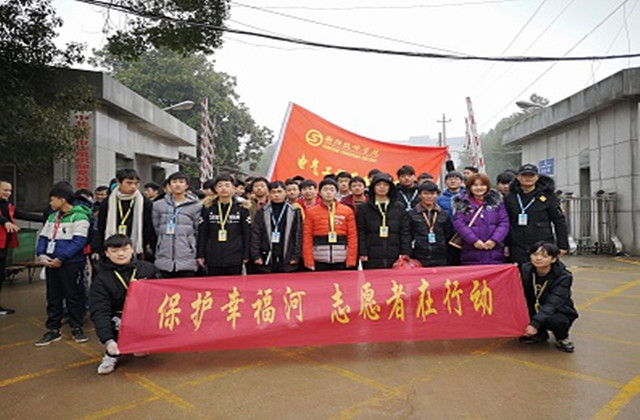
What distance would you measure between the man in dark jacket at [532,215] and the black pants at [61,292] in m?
4.34

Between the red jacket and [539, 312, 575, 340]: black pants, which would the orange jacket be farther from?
the red jacket

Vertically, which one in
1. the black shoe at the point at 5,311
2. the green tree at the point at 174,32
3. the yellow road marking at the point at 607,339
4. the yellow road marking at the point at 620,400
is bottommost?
the yellow road marking at the point at 620,400

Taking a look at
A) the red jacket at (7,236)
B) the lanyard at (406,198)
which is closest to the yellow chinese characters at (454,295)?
the lanyard at (406,198)

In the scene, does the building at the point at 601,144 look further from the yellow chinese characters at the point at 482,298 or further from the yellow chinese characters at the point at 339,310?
the yellow chinese characters at the point at 339,310

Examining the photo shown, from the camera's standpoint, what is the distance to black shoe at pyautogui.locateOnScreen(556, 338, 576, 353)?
3.66m

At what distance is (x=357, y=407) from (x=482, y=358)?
54.1 inches

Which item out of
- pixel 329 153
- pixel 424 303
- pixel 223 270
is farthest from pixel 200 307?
pixel 329 153

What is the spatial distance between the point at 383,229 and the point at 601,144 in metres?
9.85

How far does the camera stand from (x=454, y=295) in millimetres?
3787

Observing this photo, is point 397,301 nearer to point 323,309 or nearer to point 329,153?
point 323,309

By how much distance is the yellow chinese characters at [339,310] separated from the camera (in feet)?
11.9

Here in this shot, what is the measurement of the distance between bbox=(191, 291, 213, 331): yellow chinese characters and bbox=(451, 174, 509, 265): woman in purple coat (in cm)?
248

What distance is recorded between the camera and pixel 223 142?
82.5ft

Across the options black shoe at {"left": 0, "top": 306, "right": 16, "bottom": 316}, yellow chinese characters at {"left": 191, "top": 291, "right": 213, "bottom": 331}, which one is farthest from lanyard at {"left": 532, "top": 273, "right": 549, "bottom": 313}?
black shoe at {"left": 0, "top": 306, "right": 16, "bottom": 316}
